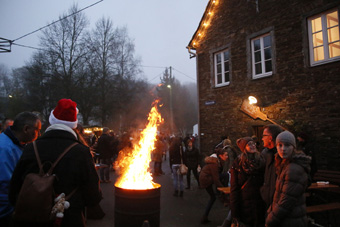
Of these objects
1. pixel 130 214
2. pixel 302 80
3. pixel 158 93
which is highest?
pixel 158 93

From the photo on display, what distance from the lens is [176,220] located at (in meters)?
6.03

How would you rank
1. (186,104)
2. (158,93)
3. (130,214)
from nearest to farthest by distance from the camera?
(130,214)
(158,93)
(186,104)

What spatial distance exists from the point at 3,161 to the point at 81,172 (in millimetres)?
1220

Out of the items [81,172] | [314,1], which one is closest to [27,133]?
[81,172]

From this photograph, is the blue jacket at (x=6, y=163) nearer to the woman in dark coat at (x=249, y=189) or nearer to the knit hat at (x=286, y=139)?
the woman in dark coat at (x=249, y=189)

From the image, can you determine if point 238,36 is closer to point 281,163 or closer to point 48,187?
point 281,163

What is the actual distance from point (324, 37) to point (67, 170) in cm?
929

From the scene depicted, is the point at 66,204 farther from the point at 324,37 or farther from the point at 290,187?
the point at 324,37

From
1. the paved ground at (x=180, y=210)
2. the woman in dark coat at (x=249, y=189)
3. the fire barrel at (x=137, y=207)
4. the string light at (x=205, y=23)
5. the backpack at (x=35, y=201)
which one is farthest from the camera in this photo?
the string light at (x=205, y=23)

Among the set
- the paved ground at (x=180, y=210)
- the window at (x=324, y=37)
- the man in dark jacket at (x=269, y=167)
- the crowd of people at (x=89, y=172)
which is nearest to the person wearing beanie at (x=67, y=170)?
the crowd of people at (x=89, y=172)

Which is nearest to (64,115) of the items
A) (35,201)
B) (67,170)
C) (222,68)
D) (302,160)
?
(67,170)

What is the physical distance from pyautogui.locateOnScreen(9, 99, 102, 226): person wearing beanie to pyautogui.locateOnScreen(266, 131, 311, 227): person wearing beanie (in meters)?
2.05

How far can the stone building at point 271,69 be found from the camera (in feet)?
26.8

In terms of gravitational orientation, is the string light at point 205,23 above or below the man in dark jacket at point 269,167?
above
